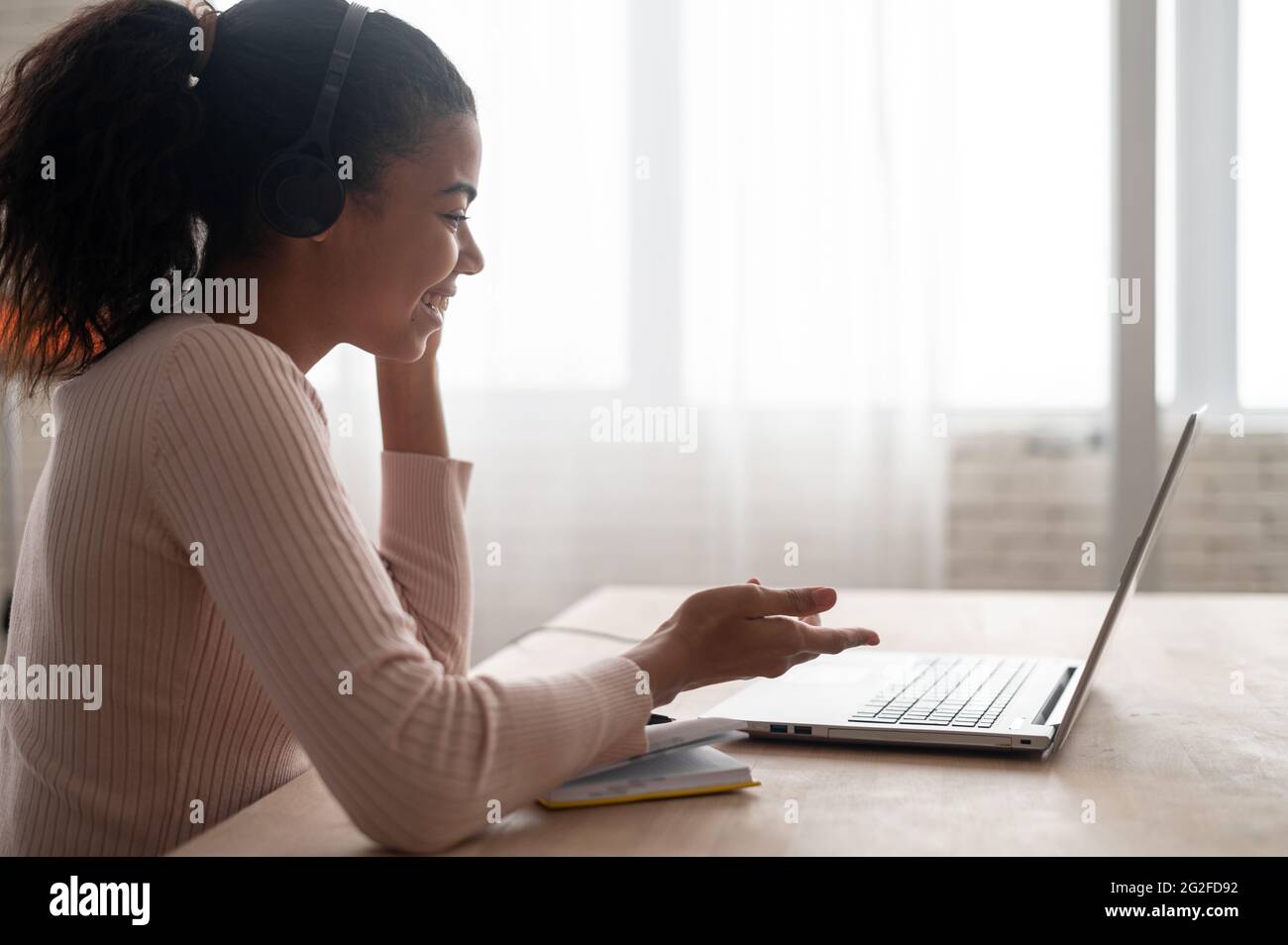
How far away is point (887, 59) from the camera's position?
2674 mm

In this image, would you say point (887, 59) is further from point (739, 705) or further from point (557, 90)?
point (739, 705)

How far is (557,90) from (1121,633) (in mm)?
1910

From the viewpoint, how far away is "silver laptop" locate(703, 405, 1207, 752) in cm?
93

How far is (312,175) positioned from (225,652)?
0.34 metres

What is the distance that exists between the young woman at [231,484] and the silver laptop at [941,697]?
11 centimetres

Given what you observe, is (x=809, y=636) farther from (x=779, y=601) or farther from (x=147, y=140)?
(x=147, y=140)

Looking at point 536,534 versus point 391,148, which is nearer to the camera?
point 391,148

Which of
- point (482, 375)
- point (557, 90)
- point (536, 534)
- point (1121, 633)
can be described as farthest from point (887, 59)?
point (1121, 633)

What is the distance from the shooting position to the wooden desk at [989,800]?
726mm

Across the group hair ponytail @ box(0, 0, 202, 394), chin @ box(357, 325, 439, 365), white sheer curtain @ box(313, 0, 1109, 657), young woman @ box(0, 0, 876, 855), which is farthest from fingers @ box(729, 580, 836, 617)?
white sheer curtain @ box(313, 0, 1109, 657)

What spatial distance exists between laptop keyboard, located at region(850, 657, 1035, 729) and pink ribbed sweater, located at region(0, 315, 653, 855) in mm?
282

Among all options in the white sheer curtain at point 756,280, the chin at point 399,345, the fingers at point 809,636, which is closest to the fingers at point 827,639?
the fingers at point 809,636

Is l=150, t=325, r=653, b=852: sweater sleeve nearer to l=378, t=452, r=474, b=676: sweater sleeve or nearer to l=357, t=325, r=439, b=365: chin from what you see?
l=357, t=325, r=439, b=365: chin

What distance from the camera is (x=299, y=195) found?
885mm
